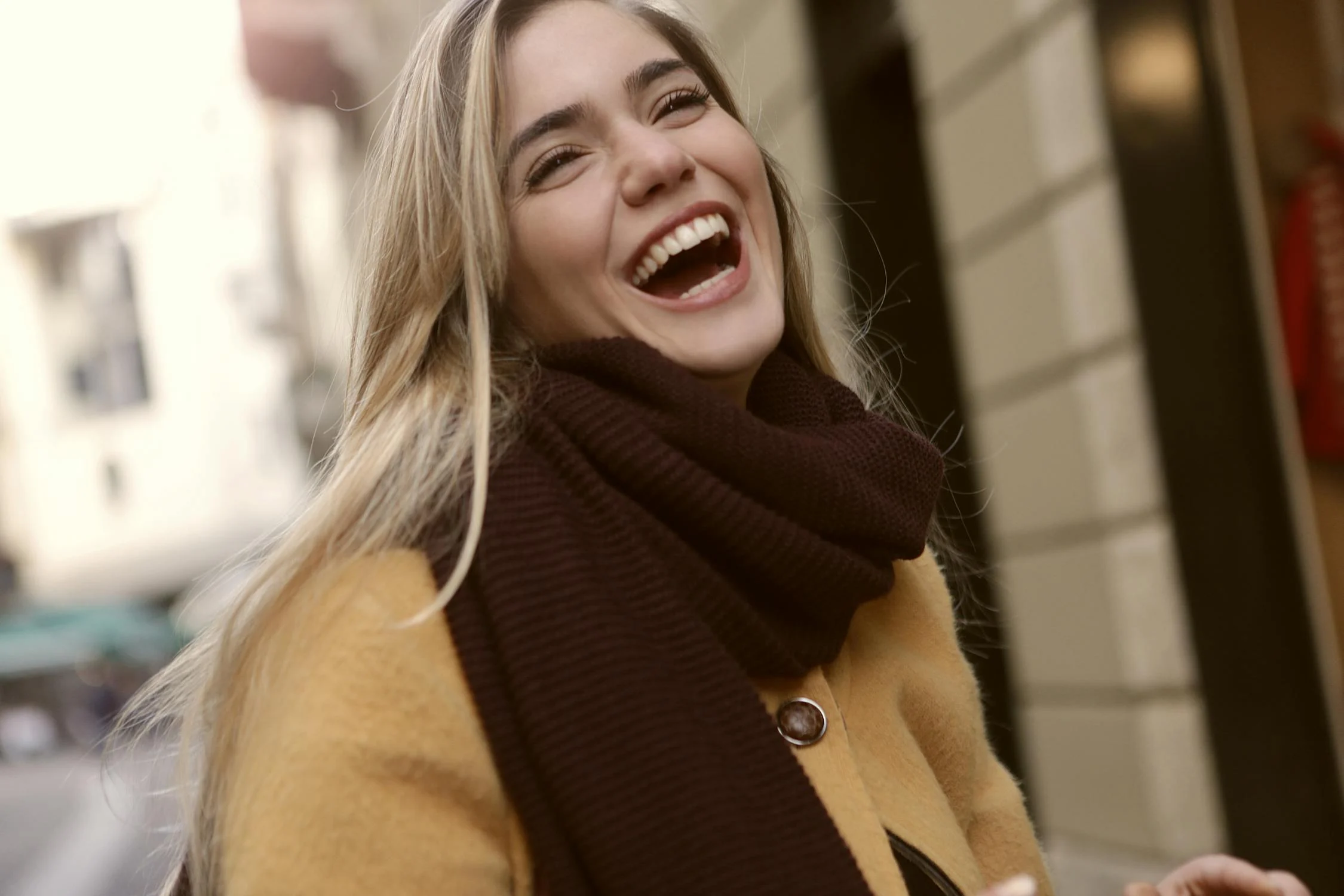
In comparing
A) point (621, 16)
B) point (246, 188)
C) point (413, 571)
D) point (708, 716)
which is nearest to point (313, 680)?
point (413, 571)

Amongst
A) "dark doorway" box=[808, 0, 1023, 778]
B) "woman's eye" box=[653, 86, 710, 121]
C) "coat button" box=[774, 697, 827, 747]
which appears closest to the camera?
"coat button" box=[774, 697, 827, 747]

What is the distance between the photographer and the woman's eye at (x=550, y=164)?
Result: 180cm

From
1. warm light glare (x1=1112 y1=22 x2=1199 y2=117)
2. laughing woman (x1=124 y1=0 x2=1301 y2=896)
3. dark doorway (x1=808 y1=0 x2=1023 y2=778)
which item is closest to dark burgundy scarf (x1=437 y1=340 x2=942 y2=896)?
laughing woman (x1=124 y1=0 x2=1301 y2=896)

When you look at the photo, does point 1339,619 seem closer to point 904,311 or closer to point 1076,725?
point 1076,725

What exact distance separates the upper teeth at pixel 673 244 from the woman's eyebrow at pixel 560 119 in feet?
0.61

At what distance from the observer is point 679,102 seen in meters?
1.87

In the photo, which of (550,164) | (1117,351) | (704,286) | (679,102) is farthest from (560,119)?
(1117,351)

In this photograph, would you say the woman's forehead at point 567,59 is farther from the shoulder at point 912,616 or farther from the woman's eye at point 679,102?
the shoulder at point 912,616

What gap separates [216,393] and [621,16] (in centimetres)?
3855

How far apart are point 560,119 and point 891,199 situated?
372cm

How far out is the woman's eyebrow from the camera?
5.88 ft

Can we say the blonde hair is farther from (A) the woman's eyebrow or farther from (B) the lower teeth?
(B) the lower teeth

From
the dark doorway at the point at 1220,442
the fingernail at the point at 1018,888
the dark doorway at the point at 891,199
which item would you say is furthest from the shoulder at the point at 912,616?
the dark doorway at the point at 891,199

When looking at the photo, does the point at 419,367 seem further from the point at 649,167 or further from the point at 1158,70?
the point at 1158,70
